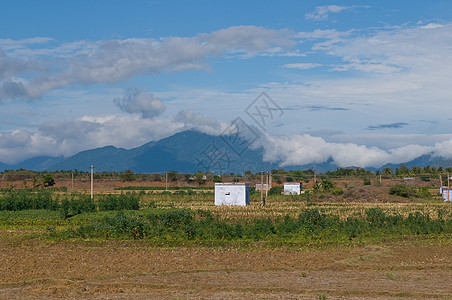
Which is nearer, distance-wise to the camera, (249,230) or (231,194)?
(249,230)

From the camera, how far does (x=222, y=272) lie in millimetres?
16234

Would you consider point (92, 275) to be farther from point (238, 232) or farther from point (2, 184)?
point (2, 184)

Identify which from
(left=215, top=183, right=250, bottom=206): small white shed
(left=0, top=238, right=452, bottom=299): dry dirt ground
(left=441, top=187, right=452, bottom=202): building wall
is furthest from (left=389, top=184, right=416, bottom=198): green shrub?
(left=0, top=238, right=452, bottom=299): dry dirt ground

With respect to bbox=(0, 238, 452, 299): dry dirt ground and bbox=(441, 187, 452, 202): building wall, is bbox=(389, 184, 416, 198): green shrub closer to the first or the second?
bbox=(441, 187, 452, 202): building wall

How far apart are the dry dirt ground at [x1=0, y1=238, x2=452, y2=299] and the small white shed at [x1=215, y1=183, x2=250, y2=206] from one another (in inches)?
1205

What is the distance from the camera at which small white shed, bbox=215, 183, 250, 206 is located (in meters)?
52.4

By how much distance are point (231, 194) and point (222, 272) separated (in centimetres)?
3644

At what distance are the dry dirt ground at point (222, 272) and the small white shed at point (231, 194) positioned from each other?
30603 mm

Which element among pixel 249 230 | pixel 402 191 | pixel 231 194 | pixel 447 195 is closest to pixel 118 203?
pixel 231 194

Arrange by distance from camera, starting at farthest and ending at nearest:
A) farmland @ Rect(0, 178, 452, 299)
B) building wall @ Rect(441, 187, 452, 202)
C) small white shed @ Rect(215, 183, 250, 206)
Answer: building wall @ Rect(441, 187, 452, 202) → small white shed @ Rect(215, 183, 250, 206) → farmland @ Rect(0, 178, 452, 299)

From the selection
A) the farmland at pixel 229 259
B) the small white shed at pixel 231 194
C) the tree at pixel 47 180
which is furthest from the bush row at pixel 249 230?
the tree at pixel 47 180

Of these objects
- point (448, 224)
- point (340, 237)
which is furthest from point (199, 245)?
point (448, 224)

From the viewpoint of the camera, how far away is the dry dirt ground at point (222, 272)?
1338 cm

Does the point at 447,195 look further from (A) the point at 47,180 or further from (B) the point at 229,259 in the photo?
(A) the point at 47,180
